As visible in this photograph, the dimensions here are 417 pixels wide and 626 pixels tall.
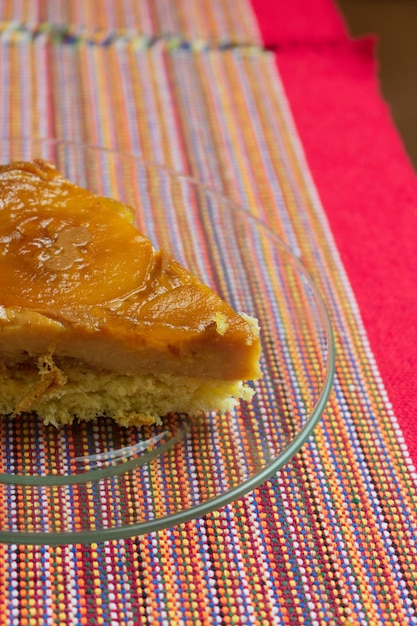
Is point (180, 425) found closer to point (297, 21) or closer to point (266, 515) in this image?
point (266, 515)

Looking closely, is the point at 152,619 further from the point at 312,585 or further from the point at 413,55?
the point at 413,55

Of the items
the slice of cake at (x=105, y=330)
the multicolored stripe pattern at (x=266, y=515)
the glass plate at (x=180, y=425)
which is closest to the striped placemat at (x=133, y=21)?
the multicolored stripe pattern at (x=266, y=515)

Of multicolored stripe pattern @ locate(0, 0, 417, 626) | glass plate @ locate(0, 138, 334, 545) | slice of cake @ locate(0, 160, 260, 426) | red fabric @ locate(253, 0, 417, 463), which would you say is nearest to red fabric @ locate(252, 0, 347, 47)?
red fabric @ locate(253, 0, 417, 463)

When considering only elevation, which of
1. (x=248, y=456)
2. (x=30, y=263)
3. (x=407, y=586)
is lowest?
(x=407, y=586)

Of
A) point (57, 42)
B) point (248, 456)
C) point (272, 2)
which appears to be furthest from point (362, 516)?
point (272, 2)

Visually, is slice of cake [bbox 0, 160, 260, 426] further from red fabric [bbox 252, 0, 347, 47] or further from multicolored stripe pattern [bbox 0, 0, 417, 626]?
red fabric [bbox 252, 0, 347, 47]

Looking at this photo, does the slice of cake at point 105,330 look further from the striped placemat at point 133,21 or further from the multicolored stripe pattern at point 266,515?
the striped placemat at point 133,21

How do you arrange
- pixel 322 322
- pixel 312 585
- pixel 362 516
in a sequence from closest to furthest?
pixel 312 585 < pixel 362 516 < pixel 322 322
